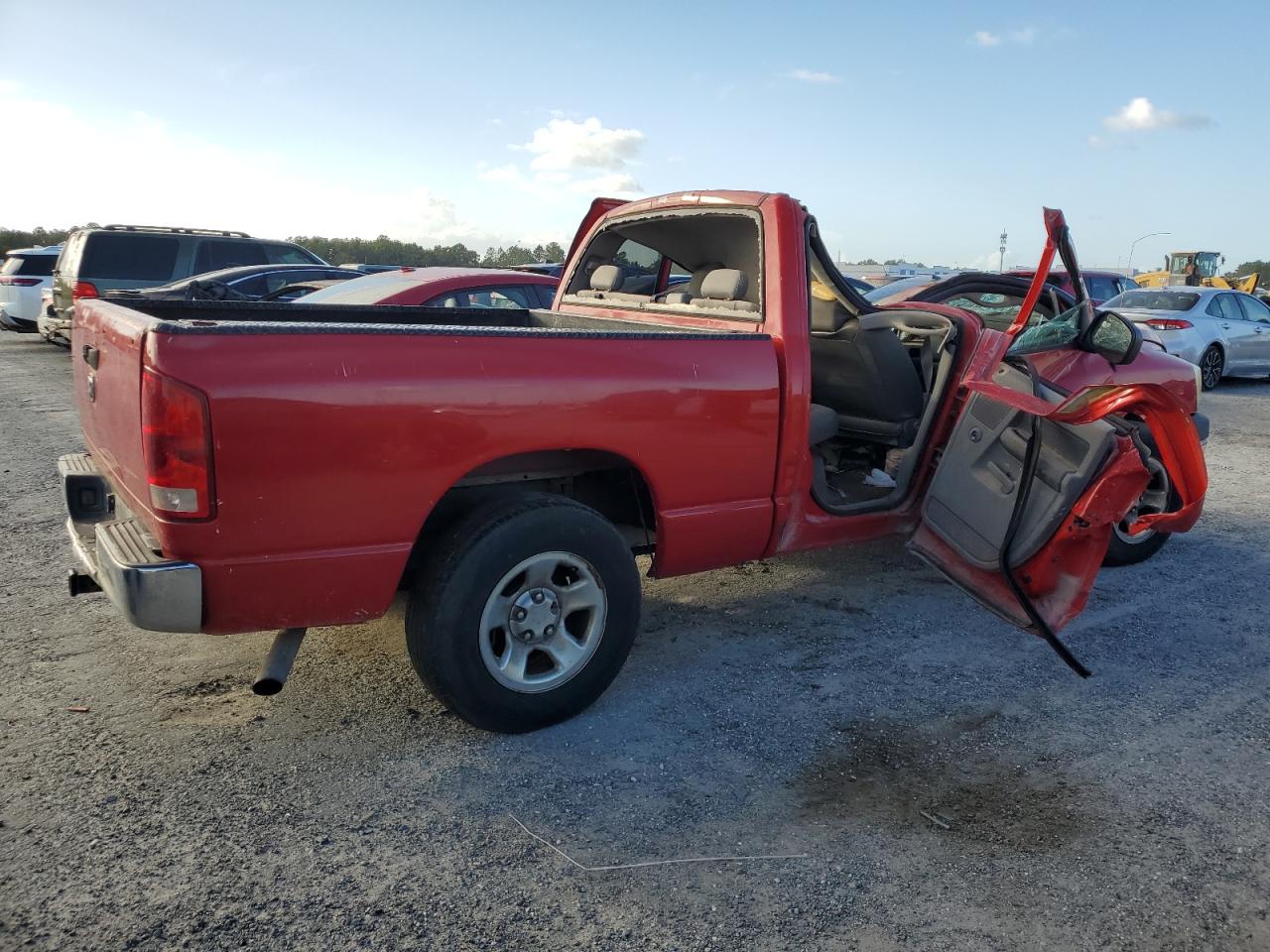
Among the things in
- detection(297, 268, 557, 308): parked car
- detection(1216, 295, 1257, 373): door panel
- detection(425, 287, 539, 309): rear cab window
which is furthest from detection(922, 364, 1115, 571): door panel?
detection(1216, 295, 1257, 373): door panel

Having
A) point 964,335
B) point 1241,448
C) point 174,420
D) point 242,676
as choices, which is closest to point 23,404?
point 242,676

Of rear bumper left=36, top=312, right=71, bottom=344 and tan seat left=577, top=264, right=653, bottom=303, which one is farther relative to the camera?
rear bumper left=36, top=312, right=71, bottom=344

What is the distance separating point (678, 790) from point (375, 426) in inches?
59.1

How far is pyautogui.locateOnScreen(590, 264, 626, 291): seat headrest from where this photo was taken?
5184 mm

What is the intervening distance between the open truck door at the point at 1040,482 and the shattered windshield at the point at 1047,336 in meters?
0.17

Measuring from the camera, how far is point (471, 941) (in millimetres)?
2410

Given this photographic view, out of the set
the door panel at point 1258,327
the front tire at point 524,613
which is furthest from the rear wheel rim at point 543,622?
the door panel at point 1258,327

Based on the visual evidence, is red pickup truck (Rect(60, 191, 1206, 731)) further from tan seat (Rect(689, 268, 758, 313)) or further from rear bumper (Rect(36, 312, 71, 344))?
rear bumper (Rect(36, 312, 71, 344))

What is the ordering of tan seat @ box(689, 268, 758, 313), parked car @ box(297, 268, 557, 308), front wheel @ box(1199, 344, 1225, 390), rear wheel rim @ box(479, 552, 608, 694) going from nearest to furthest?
rear wheel rim @ box(479, 552, 608, 694) < tan seat @ box(689, 268, 758, 313) < parked car @ box(297, 268, 557, 308) < front wheel @ box(1199, 344, 1225, 390)

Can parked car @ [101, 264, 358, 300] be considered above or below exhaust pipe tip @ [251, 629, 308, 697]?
above

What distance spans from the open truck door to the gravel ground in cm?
41

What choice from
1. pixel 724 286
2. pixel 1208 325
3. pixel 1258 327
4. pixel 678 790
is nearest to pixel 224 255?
pixel 724 286

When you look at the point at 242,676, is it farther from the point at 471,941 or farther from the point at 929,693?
the point at 929,693

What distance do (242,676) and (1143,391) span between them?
3657mm
